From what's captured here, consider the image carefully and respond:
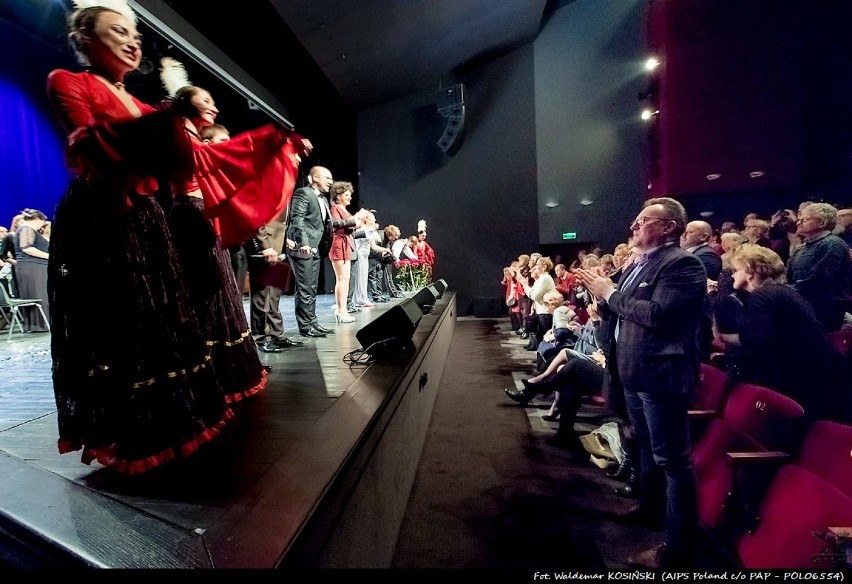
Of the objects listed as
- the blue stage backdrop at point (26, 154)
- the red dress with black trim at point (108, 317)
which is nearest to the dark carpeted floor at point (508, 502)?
the red dress with black trim at point (108, 317)

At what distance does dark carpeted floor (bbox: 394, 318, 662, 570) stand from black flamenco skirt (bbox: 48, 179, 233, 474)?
1.24 metres

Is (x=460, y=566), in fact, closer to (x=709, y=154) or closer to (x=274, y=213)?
(x=274, y=213)

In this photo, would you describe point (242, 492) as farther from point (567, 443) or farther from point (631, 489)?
point (567, 443)

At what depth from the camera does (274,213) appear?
2.03 meters

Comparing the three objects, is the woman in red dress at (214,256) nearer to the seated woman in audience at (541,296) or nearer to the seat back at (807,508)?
the seat back at (807,508)

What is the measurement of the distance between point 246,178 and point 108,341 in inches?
37.2

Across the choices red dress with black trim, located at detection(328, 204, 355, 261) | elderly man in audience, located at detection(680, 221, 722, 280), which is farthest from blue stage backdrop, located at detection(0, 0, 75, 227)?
elderly man in audience, located at detection(680, 221, 722, 280)

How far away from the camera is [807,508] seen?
145 centimetres

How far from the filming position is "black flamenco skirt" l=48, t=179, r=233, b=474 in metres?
1.29

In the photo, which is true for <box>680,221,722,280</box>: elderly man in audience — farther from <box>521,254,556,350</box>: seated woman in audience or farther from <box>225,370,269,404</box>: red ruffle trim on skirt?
<box>225,370,269,404</box>: red ruffle trim on skirt

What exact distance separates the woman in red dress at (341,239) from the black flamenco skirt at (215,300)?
6.97 feet

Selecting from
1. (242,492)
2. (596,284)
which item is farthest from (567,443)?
(242,492)

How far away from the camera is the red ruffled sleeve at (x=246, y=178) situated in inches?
72.9

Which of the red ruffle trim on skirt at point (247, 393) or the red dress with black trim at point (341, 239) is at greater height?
the red dress with black trim at point (341, 239)
